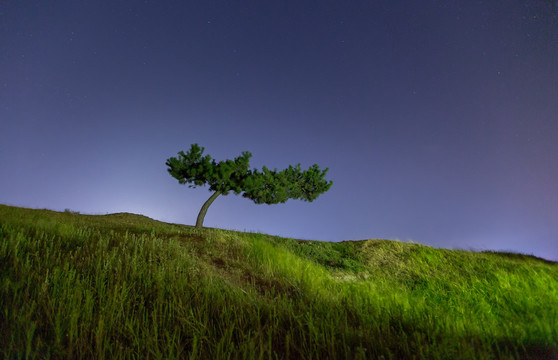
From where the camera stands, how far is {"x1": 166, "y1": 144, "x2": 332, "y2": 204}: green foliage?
77.7ft

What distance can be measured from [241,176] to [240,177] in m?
0.12

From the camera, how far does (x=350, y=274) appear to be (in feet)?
31.1

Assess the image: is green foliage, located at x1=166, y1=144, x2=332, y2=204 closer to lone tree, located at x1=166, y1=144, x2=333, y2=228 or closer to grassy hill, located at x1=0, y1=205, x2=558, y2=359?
lone tree, located at x1=166, y1=144, x2=333, y2=228

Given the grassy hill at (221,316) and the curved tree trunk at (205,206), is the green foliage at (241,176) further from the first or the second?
the grassy hill at (221,316)

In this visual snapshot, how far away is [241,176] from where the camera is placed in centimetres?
2488

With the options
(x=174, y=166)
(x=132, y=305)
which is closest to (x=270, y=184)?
(x=174, y=166)

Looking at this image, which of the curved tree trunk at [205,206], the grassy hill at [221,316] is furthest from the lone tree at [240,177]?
the grassy hill at [221,316]

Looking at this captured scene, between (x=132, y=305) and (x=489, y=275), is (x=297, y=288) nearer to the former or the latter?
(x=132, y=305)

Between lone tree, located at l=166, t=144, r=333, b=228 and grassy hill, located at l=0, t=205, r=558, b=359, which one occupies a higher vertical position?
lone tree, located at l=166, t=144, r=333, b=228

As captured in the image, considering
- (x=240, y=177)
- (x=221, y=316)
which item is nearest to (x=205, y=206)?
(x=240, y=177)

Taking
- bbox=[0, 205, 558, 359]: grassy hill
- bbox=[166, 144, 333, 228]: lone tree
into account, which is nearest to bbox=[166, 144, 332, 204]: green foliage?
bbox=[166, 144, 333, 228]: lone tree

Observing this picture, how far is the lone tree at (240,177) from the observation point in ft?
77.8

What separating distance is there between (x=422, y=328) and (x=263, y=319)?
5.17 feet

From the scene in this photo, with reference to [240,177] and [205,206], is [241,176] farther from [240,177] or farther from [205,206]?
[205,206]
